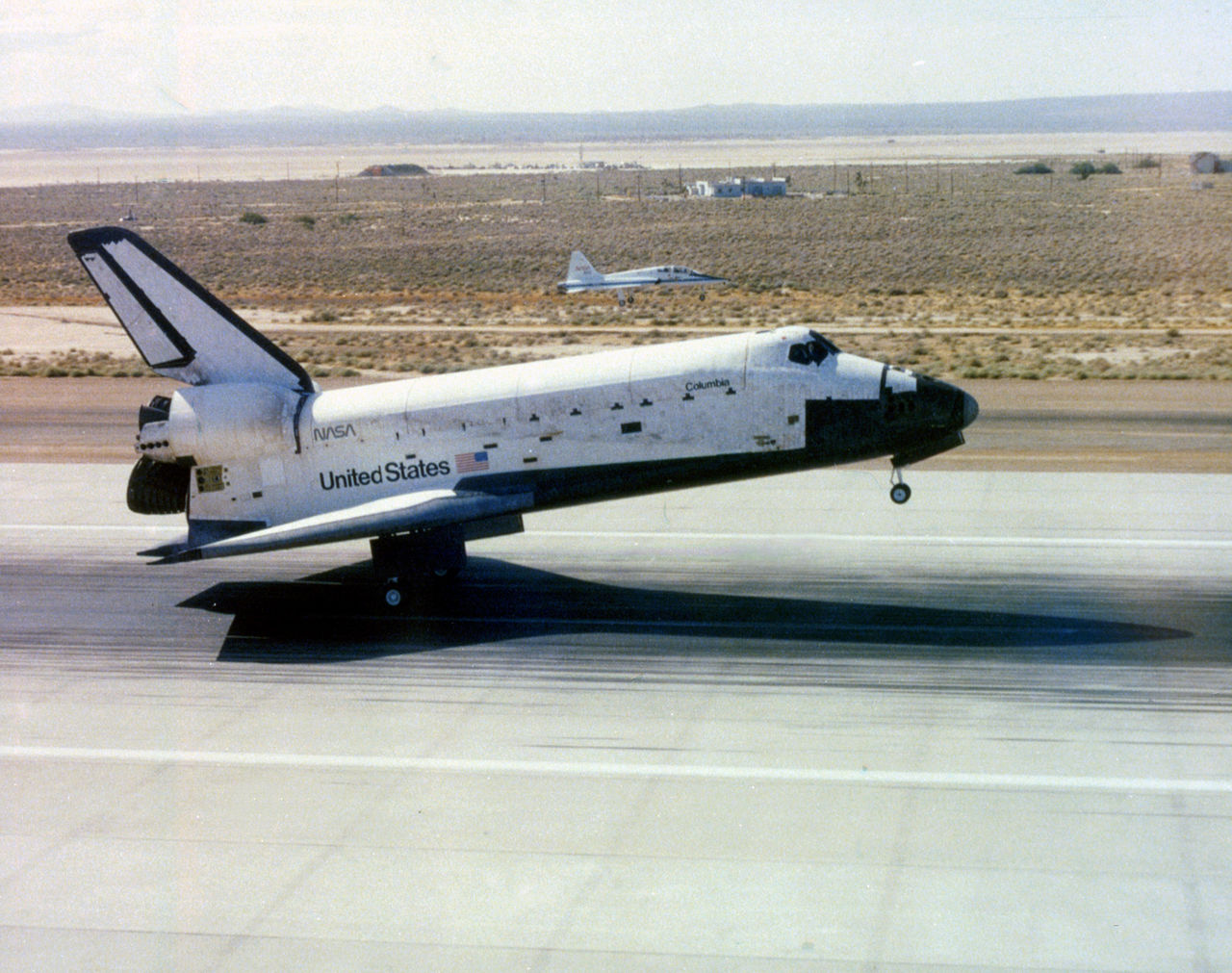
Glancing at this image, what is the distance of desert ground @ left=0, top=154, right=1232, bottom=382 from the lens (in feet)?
159

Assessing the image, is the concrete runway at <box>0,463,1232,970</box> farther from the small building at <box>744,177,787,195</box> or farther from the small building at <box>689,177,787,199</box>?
the small building at <box>744,177,787,195</box>

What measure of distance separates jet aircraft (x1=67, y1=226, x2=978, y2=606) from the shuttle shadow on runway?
0.88 m

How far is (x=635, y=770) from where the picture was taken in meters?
13.6

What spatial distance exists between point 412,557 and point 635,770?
24.3 feet

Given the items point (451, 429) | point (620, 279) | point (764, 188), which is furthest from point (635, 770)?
point (764, 188)

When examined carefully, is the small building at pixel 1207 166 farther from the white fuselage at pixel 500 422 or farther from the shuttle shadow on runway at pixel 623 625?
the shuttle shadow on runway at pixel 623 625

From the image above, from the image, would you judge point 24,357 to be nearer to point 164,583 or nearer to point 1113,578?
point 164,583

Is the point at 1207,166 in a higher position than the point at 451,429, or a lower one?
higher

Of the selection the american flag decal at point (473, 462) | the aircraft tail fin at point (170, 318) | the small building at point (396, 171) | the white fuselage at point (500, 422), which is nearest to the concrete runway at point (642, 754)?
the white fuselage at point (500, 422)

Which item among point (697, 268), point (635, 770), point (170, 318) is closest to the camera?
point (635, 770)

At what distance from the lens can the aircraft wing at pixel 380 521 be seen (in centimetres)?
1920

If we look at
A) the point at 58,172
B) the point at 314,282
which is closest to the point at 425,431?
the point at 314,282

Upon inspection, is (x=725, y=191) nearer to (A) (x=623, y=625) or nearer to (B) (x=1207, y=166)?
(B) (x=1207, y=166)

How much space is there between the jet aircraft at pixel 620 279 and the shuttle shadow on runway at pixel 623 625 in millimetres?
38260
